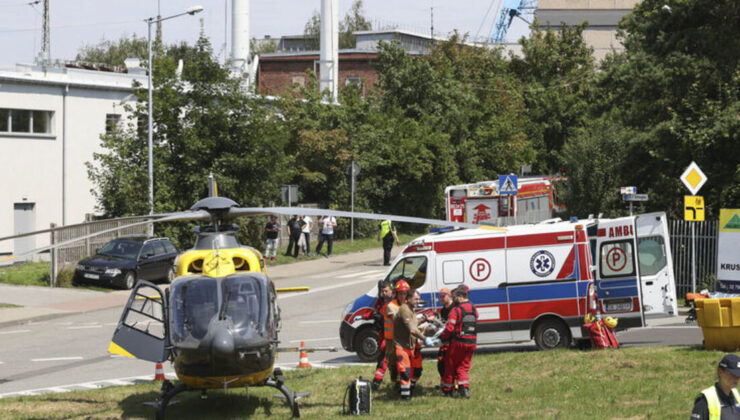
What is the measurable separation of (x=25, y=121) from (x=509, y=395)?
3167 centimetres

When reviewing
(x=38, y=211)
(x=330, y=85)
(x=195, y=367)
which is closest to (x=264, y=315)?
(x=195, y=367)

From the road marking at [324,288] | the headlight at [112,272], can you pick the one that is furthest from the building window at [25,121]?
the road marking at [324,288]

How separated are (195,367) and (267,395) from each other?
2.91 metres

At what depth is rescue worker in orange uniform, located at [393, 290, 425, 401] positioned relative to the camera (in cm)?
1303

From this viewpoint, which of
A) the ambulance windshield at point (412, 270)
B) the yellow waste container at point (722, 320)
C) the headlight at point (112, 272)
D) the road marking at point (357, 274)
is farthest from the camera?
the road marking at point (357, 274)

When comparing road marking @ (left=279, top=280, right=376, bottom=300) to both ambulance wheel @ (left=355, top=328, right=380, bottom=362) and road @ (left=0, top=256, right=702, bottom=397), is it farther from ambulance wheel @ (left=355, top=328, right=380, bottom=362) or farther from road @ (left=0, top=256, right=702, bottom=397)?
ambulance wheel @ (left=355, top=328, right=380, bottom=362)

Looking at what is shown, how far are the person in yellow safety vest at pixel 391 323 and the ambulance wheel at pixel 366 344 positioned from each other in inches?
155

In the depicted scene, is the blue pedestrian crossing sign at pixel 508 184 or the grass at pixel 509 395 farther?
the blue pedestrian crossing sign at pixel 508 184

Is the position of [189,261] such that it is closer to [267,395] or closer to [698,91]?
[267,395]

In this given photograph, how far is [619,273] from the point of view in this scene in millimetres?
18016

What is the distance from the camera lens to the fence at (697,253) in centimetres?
2589

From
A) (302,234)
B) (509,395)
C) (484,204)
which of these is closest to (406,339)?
(509,395)

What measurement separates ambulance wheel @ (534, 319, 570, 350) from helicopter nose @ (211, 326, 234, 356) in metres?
7.72

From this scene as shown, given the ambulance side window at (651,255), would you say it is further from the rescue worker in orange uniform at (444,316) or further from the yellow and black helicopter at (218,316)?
the yellow and black helicopter at (218,316)
